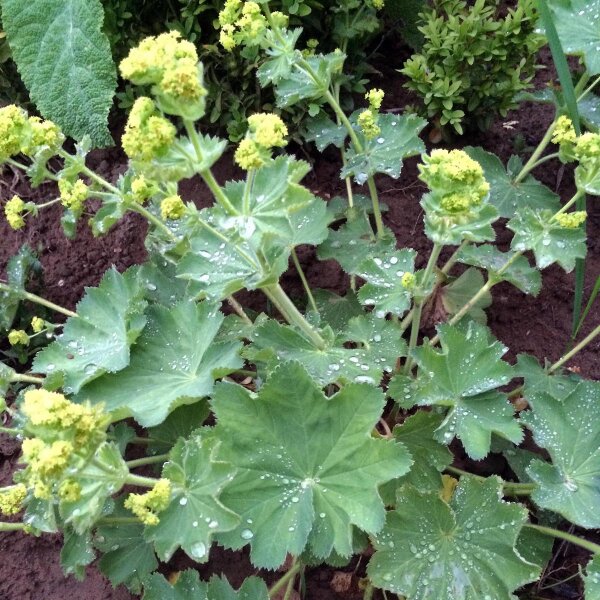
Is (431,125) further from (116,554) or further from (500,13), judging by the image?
(116,554)

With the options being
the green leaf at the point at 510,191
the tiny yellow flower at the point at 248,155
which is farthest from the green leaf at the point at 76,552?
the green leaf at the point at 510,191

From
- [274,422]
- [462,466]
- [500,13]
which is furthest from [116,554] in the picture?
[500,13]

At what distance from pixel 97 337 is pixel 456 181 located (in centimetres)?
123

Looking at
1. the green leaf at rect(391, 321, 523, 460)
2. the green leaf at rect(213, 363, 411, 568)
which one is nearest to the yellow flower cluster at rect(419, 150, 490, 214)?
the green leaf at rect(391, 321, 523, 460)

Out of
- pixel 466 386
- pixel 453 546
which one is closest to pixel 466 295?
pixel 466 386

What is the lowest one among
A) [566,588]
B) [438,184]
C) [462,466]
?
[566,588]

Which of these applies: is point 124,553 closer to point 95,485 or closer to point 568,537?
point 95,485

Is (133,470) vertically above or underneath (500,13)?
underneath

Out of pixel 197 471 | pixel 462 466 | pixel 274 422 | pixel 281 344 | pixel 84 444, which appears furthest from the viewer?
pixel 462 466

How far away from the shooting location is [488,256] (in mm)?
2227

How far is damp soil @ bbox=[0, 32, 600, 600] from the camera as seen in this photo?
237 centimetres

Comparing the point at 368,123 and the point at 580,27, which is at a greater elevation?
the point at 580,27

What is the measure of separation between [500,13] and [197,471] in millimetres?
2592

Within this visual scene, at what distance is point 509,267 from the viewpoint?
2201 mm
